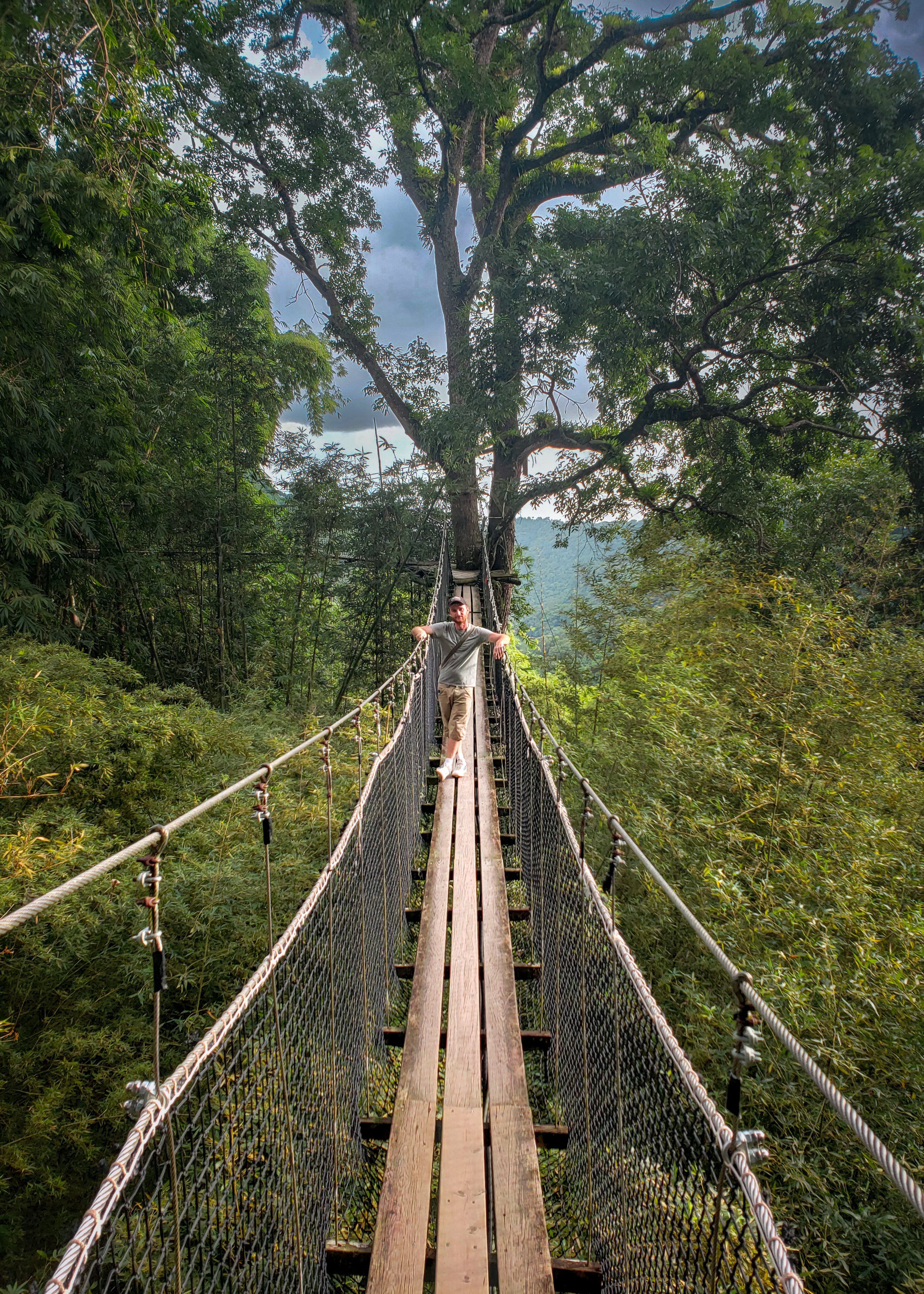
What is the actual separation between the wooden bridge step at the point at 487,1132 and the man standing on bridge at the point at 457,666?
1.90 m

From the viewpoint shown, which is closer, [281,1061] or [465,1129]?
[281,1061]

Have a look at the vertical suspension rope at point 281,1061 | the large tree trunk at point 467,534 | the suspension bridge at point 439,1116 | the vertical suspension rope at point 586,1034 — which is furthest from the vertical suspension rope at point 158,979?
the large tree trunk at point 467,534

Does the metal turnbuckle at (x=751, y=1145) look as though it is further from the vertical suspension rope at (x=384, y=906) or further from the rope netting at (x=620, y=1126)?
the vertical suspension rope at (x=384, y=906)

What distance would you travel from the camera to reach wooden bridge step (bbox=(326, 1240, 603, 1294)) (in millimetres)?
1224

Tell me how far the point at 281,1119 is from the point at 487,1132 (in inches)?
19.9

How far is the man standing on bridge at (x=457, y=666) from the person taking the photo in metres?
3.23

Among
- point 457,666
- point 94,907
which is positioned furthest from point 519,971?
point 94,907

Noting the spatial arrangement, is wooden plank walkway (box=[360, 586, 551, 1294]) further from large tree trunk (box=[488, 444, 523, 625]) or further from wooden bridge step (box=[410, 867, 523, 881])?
large tree trunk (box=[488, 444, 523, 625])

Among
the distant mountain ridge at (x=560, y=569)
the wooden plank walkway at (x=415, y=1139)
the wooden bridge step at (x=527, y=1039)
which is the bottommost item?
the wooden bridge step at (x=527, y=1039)

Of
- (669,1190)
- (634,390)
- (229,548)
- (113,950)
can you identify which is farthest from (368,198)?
(669,1190)

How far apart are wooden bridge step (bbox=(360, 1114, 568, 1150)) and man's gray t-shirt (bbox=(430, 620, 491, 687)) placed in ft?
6.54

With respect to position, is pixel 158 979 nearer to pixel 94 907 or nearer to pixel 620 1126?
pixel 620 1126

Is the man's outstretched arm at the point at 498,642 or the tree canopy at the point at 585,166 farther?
the tree canopy at the point at 585,166

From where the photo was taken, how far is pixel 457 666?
3.30 meters
